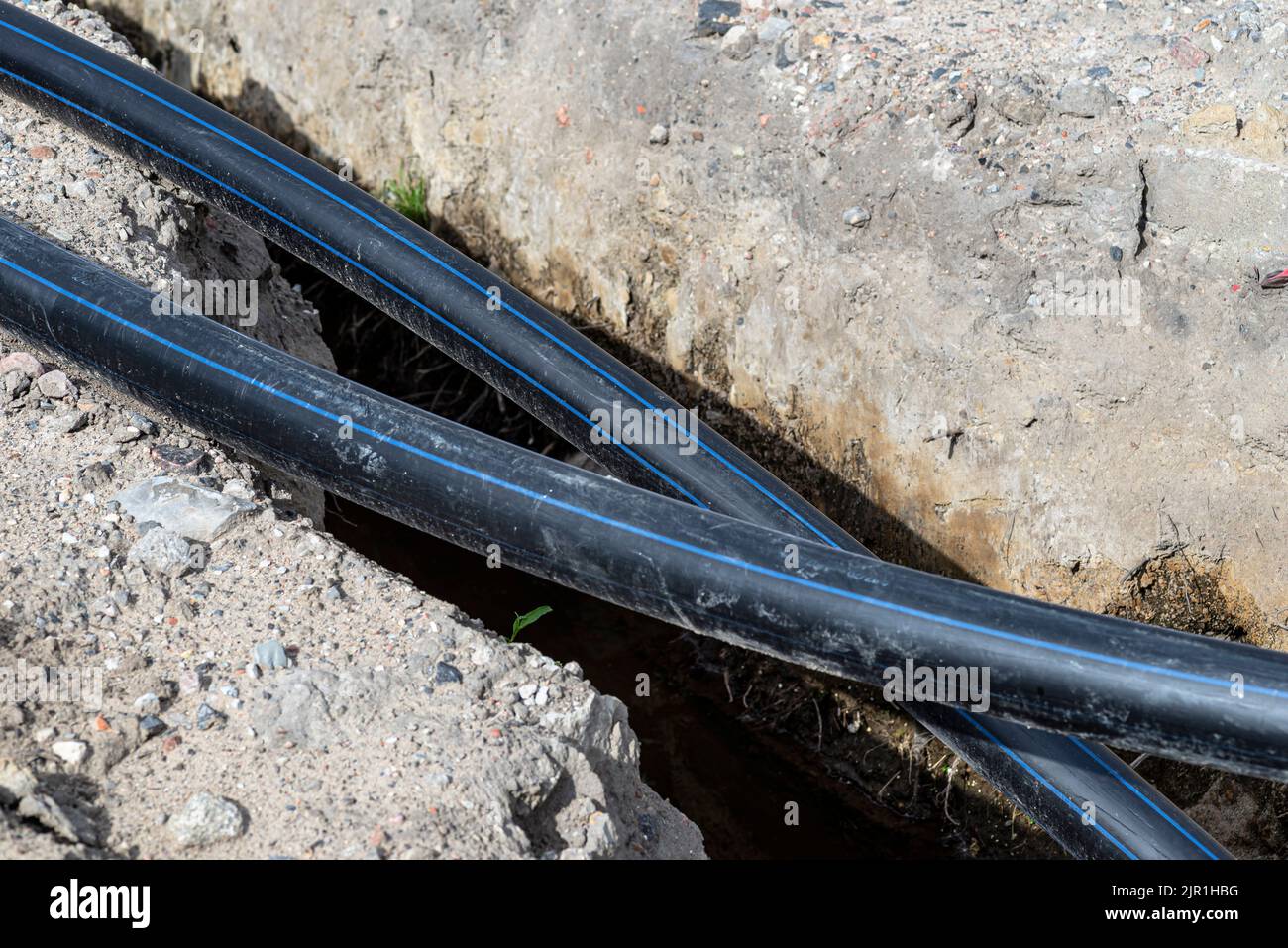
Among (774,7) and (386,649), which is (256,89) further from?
(386,649)

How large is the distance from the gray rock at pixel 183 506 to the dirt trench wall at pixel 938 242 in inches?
74.2

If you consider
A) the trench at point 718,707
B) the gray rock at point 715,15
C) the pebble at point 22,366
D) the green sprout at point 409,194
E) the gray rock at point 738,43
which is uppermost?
the gray rock at point 715,15

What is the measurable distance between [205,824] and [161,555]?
2.10 ft

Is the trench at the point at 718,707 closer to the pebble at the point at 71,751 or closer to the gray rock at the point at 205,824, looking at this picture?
the pebble at the point at 71,751

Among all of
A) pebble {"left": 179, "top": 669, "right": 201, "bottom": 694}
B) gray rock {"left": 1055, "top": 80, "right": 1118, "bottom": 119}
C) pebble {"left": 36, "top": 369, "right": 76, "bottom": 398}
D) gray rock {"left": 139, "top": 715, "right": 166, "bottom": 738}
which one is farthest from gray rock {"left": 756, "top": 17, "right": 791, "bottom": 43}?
gray rock {"left": 139, "top": 715, "right": 166, "bottom": 738}

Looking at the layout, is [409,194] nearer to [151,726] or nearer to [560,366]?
[560,366]

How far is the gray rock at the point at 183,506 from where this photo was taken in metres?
2.33

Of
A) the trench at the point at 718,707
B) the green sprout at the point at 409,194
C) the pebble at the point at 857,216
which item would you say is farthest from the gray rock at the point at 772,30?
the green sprout at the point at 409,194

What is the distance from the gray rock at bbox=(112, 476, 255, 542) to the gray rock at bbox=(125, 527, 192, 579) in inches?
1.8

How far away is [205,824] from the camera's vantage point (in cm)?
184

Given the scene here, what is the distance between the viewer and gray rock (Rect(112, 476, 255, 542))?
7.65 ft

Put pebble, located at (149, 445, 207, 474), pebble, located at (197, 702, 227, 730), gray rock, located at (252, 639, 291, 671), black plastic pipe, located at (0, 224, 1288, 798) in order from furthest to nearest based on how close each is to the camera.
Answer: pebble, located at (149, 445, 207, 474), gray rock, located at (252, 639, 291, 671), pebble, located at (197, 702, 227, 730), black plastic pipe, located at (0, 224, 1288, 798)

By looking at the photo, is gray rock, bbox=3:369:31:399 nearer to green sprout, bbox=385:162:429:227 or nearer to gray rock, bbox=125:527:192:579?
gray rock, bbox=125:527:192:579

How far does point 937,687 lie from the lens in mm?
2033
